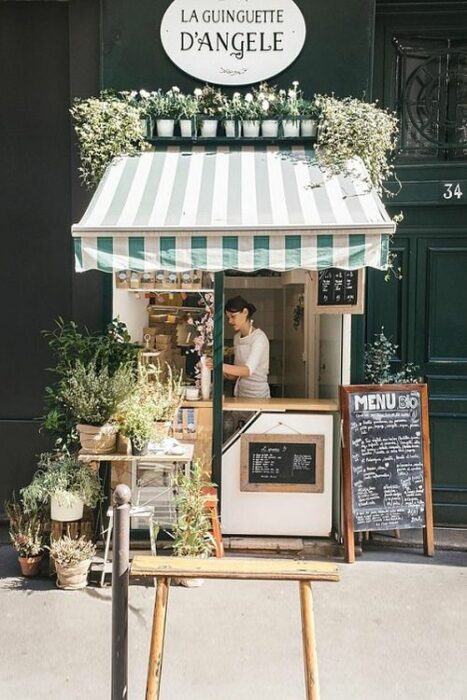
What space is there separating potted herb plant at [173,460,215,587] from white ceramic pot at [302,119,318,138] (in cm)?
273

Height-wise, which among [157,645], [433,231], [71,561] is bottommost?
[71,561]

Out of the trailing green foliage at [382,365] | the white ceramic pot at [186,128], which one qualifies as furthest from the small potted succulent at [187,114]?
the trailing green foliage at [382,365]

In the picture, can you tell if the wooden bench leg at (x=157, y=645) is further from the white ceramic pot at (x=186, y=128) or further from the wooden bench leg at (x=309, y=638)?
the white ceramic pot at (x=186, y=128)

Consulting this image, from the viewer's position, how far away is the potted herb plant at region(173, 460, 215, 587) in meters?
4.96

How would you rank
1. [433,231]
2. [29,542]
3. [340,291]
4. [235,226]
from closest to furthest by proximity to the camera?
[235,226], [29,542], [340,291], [433,231]

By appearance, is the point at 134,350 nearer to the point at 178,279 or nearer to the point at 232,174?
the point at 178,279

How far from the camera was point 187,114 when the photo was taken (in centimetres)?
569

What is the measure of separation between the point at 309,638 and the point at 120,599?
84 cm

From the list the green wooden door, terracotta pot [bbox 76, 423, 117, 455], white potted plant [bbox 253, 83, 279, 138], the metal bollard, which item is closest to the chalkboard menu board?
the green wooden door

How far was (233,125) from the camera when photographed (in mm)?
5723

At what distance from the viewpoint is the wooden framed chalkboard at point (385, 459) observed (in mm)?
5527

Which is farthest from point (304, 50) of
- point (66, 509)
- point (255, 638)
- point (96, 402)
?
point (255, 638)

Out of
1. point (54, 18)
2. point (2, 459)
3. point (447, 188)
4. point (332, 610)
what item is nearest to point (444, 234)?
point (447, 188)

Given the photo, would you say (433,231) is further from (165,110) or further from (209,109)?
(165,110)
